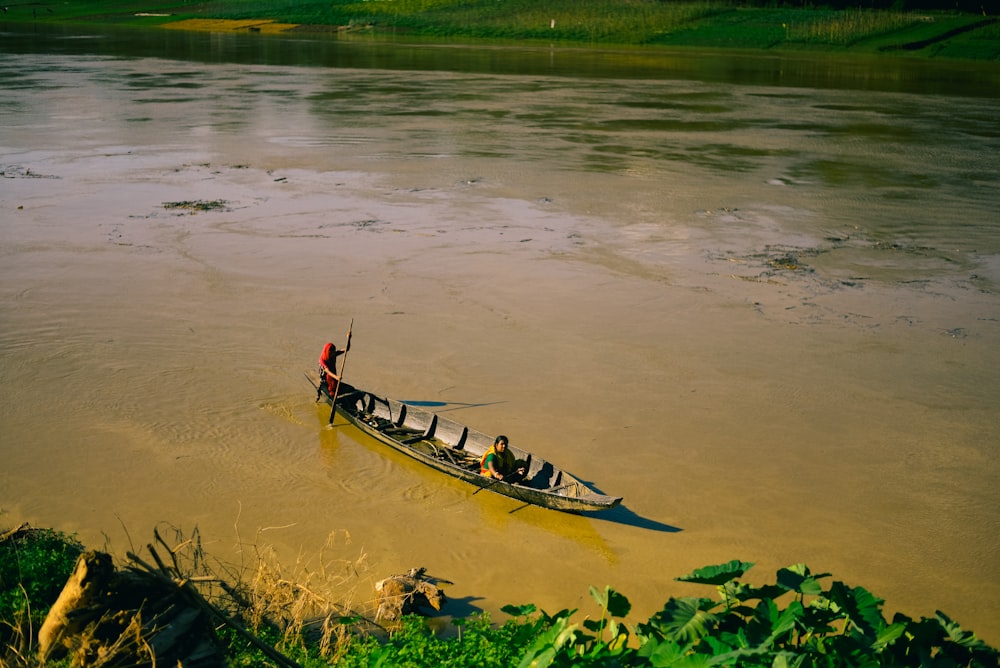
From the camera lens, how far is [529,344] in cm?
1755

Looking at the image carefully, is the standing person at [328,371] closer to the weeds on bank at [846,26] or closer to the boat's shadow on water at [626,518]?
the boat's shadow on water at [626,518]

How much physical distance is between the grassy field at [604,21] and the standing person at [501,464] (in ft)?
199

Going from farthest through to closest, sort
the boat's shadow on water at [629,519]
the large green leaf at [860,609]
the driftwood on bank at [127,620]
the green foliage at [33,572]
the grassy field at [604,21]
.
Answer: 1. the grassy field at [604,21]
2. the boat's shadow on water at [629,519]
3. the green foliage at [33,572]
4. the driftwood on bank at [127,620]
5. the large green leaf at [860,609]

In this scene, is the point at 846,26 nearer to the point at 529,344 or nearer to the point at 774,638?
the point at 529,344

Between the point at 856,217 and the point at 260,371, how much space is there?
53.9 ft

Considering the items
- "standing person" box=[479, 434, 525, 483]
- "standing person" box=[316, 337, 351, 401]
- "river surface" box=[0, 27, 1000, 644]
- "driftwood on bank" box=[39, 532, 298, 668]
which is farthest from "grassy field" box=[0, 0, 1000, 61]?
"driftwood on bank" box=[39, 532, 298, 668]

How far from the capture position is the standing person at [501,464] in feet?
39.9

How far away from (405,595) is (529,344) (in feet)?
28.0

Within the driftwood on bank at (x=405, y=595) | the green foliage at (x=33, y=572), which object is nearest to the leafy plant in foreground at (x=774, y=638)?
the driftwood on bank at (x=405, y=595)

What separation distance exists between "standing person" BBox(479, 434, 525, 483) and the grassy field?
60.8 meters

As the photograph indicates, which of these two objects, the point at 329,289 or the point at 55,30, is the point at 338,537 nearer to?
the point at 329,289

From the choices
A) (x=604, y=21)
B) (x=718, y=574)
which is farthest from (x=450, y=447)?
A: (x=604, y=21)

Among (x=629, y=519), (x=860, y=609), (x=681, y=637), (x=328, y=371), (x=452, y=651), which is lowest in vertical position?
(x=629, y=519)

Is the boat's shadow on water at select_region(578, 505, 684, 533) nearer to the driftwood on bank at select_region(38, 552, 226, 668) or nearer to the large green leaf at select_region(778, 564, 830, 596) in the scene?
the large green leaf at select_region(778, 564, 830, 596)
